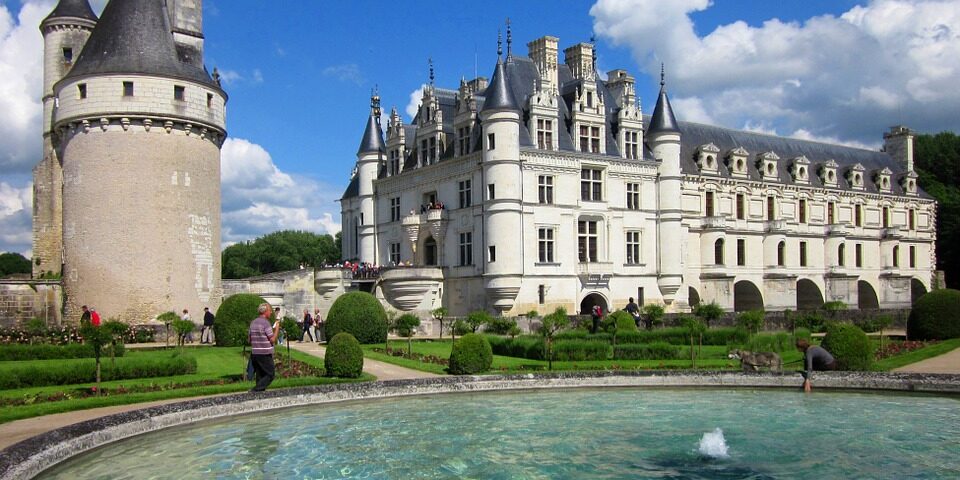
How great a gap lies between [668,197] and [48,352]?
3103 cm

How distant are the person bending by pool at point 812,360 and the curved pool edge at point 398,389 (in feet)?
1.19

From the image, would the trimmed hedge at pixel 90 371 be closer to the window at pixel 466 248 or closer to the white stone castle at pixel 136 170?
the white stone castle at pixel 136 170

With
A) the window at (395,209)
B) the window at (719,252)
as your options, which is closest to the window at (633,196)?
the window at (719,252)

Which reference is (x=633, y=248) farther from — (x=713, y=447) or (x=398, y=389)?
(x=713, y=447)

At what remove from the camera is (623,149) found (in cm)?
4356

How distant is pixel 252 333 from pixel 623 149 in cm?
3112

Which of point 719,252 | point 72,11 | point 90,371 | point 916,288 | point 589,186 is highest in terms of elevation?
point 72,11

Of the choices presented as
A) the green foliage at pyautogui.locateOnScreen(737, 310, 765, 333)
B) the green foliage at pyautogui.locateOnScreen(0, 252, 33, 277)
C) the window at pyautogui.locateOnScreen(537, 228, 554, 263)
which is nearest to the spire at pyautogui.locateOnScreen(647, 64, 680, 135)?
the window at pyautogui.locateOnScreen(537, 228, 554, 263)

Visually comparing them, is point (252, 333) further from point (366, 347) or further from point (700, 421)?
point (366, 347)

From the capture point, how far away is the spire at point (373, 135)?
49.9 metres

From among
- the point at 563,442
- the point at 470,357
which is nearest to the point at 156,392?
the point at 470,357

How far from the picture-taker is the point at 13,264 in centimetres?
9175

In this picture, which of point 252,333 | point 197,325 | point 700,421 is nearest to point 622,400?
point 700,421

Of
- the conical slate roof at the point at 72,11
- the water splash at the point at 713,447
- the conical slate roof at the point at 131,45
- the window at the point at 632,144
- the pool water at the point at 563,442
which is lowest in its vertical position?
the pool water at the point at 563,442
